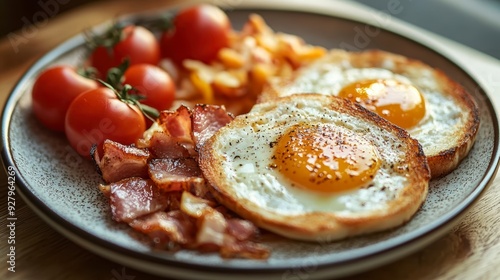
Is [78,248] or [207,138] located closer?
[78,248]

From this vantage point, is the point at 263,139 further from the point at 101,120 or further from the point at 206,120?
the point at 101,120

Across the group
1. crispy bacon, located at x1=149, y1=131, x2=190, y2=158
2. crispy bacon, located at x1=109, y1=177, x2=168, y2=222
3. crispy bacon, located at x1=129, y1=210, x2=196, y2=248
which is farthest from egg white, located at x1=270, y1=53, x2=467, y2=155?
crispy bacon, located at x1=129, y1=210, x2=196, y2=248

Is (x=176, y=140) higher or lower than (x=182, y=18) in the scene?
lower

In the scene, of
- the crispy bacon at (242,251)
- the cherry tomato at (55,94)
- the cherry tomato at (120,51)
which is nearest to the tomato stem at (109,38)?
the cherry tomato at (120,51)

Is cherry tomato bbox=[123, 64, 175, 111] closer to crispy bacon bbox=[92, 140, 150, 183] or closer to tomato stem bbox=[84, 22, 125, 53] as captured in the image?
tomato stem bbox=[84, 22, 125, 53]

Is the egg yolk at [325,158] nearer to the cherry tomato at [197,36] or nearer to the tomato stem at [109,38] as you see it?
the cherry tomato at [197,36]

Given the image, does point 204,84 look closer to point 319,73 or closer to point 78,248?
point 319,73

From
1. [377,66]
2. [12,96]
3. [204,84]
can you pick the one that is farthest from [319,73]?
[12,96]
